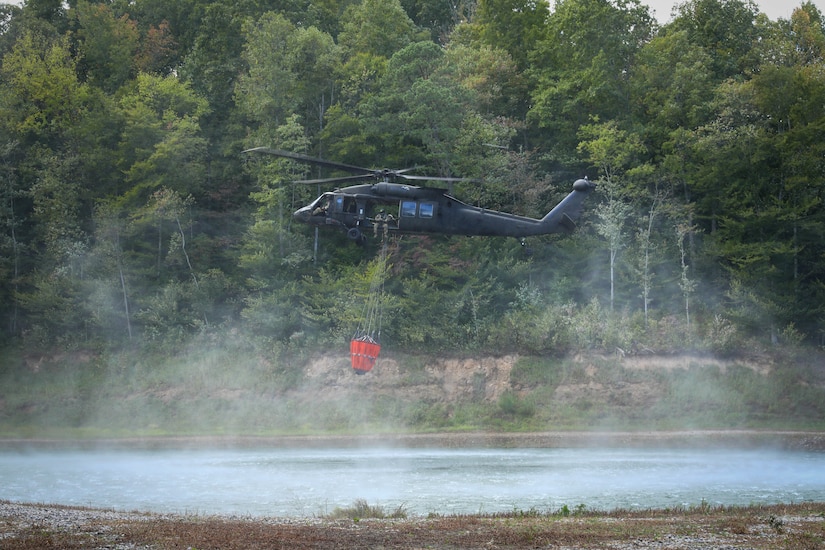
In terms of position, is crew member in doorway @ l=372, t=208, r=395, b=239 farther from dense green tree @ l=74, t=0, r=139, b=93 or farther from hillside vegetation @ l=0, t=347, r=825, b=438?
dense green tree @ l=74, t=0, r=139, b=93

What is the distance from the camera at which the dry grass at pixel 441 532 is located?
62.1ft

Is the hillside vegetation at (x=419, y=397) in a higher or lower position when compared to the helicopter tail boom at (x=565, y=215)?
lower

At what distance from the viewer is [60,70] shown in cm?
6112

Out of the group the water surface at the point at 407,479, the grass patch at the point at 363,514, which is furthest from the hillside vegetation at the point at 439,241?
the grass patch at the point at 363,514

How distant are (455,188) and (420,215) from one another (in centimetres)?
2566

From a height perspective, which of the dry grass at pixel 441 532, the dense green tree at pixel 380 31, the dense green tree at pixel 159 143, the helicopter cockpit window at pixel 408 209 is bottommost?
the dry grass at pixel 441 532

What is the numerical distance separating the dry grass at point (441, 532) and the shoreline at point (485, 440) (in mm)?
18592

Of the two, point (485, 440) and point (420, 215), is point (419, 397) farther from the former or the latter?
point (420, 215)

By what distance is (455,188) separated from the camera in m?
53.9

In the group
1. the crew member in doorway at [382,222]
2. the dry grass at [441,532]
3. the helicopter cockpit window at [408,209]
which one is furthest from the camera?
the crew member in doorway at [382,222]

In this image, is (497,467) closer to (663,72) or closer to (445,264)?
(445,264)

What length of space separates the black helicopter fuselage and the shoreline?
16221 millimetres

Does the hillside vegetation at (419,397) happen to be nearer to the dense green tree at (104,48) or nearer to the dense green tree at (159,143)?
the dense green tree at (159,143)

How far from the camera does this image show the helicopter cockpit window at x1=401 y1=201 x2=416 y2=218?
28.5m
